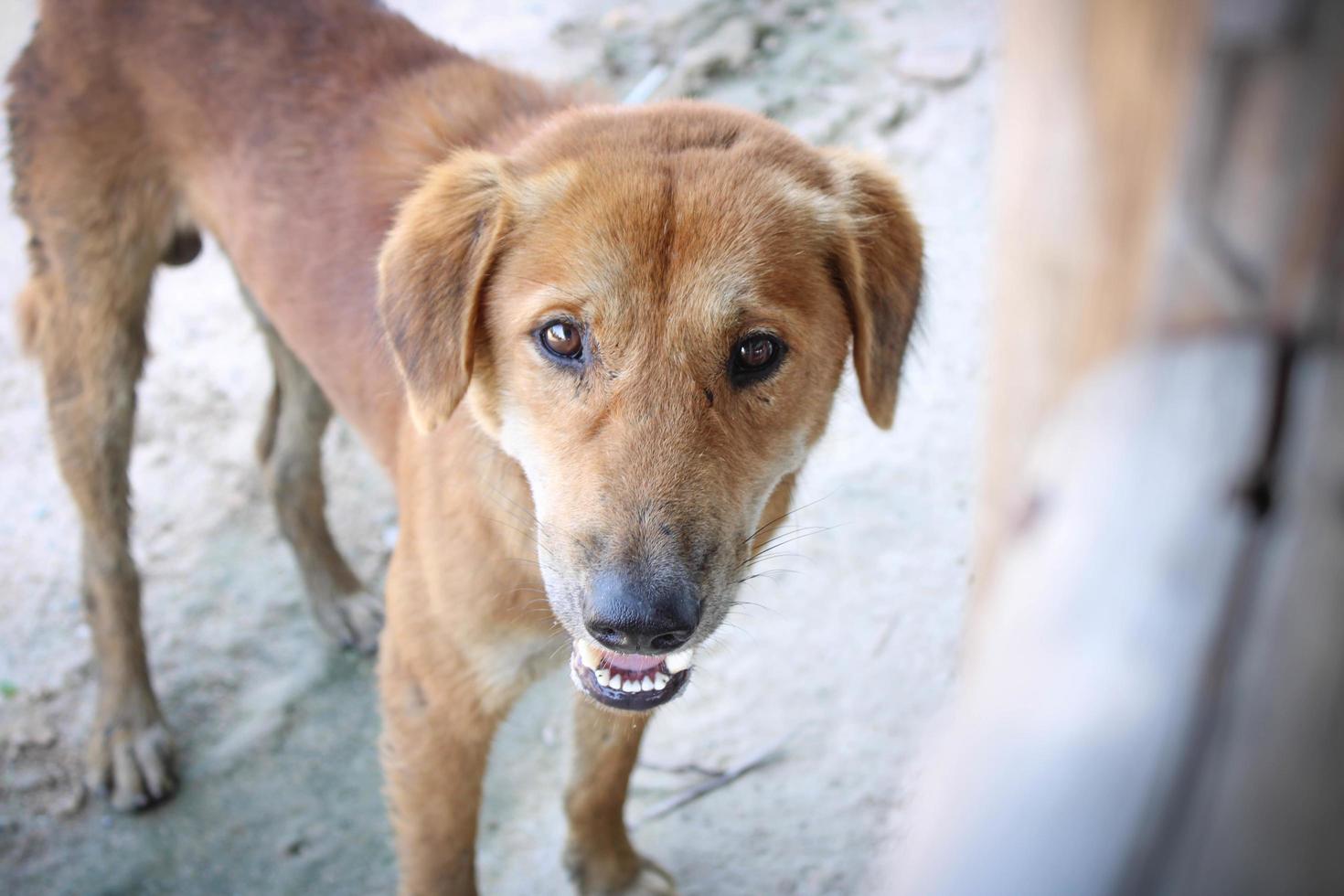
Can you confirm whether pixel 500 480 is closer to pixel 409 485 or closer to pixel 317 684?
pixel 409 485

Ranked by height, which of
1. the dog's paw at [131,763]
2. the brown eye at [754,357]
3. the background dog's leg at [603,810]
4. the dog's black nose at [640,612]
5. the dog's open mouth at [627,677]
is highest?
the brown eye at [754,357]

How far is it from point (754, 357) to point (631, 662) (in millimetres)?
691

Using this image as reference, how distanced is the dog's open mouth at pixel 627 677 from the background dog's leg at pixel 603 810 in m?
0.63

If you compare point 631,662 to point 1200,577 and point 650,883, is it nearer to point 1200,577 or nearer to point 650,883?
point 650,883

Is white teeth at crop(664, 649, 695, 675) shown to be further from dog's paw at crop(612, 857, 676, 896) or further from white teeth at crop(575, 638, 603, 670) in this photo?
dog's paw at crop(612, 857, 676, 896)

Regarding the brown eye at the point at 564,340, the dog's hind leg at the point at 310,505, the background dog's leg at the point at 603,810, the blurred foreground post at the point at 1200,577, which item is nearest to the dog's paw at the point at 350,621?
the dog's hind leg at the point at 310,505

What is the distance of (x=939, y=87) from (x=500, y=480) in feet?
13.4

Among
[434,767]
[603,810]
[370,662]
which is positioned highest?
[434,767]

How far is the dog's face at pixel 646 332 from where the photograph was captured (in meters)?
2.14

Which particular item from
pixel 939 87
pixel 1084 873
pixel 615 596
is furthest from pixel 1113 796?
pixel 939 87

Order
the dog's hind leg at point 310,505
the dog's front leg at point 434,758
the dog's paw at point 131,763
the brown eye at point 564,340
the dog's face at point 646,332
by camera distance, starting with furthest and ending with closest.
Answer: the dog's hind leg at point 310,505 → the dog's paw at point 131,763 → the dog's front leg at point 434,758 → the brown eye at point 564,340 → the dog's face at point 646,332

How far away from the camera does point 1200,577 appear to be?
0.92 meters

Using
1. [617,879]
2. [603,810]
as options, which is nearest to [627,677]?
[603,810]

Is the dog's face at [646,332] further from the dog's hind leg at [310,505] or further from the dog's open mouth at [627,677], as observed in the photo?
the dog's hind leg at [310,505]
